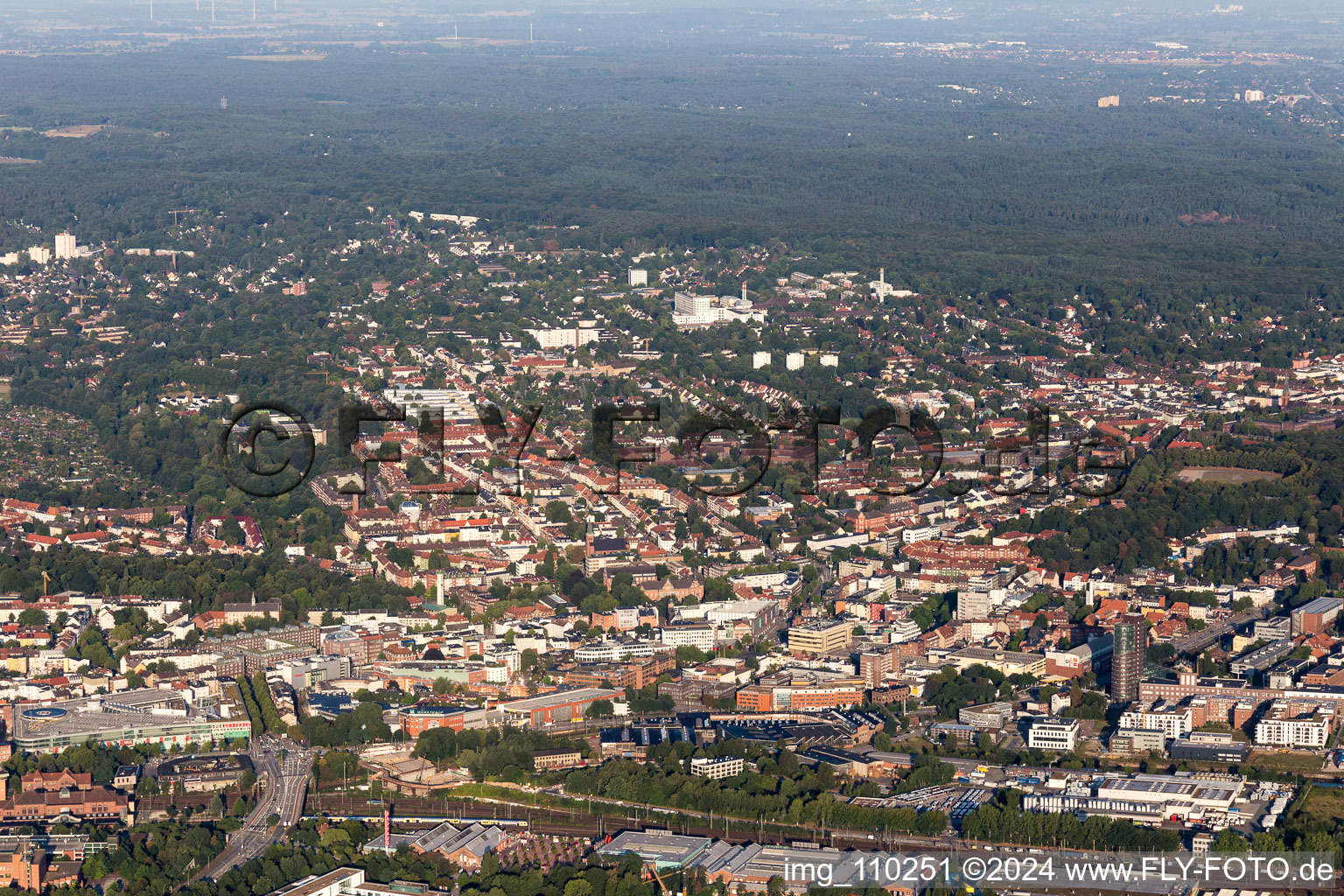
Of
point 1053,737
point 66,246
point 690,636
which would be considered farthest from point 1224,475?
point 66,246

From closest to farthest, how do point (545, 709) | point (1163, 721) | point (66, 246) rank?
point (1163, 721)
point (545, 709)
point (66, 246)

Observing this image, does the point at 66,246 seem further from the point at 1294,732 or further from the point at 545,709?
the point at 1294,732

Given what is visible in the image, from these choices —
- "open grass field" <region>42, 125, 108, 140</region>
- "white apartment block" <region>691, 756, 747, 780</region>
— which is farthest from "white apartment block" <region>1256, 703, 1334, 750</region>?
"open grass field" <region>42, 125, 108, 140</region>

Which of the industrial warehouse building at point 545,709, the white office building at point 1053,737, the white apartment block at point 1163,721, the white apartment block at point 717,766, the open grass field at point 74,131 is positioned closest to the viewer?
the white apartment block at point 717,766

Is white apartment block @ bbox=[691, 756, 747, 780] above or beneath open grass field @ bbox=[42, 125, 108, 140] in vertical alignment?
above

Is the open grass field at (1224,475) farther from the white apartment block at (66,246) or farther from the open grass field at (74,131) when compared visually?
the open grass field at (74,131)

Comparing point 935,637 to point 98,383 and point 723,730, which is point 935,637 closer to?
point 723,730

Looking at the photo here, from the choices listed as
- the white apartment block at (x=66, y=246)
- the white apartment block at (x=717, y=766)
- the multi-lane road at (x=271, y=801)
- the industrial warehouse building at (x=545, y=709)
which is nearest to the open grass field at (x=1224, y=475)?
the industrial warehouse building at (x=545, y=709)

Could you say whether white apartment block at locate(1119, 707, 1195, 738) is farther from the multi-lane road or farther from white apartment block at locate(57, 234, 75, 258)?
white apartment block at locate(57, 234, 75, 258)

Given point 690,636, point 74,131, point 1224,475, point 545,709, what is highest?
point 545,709
